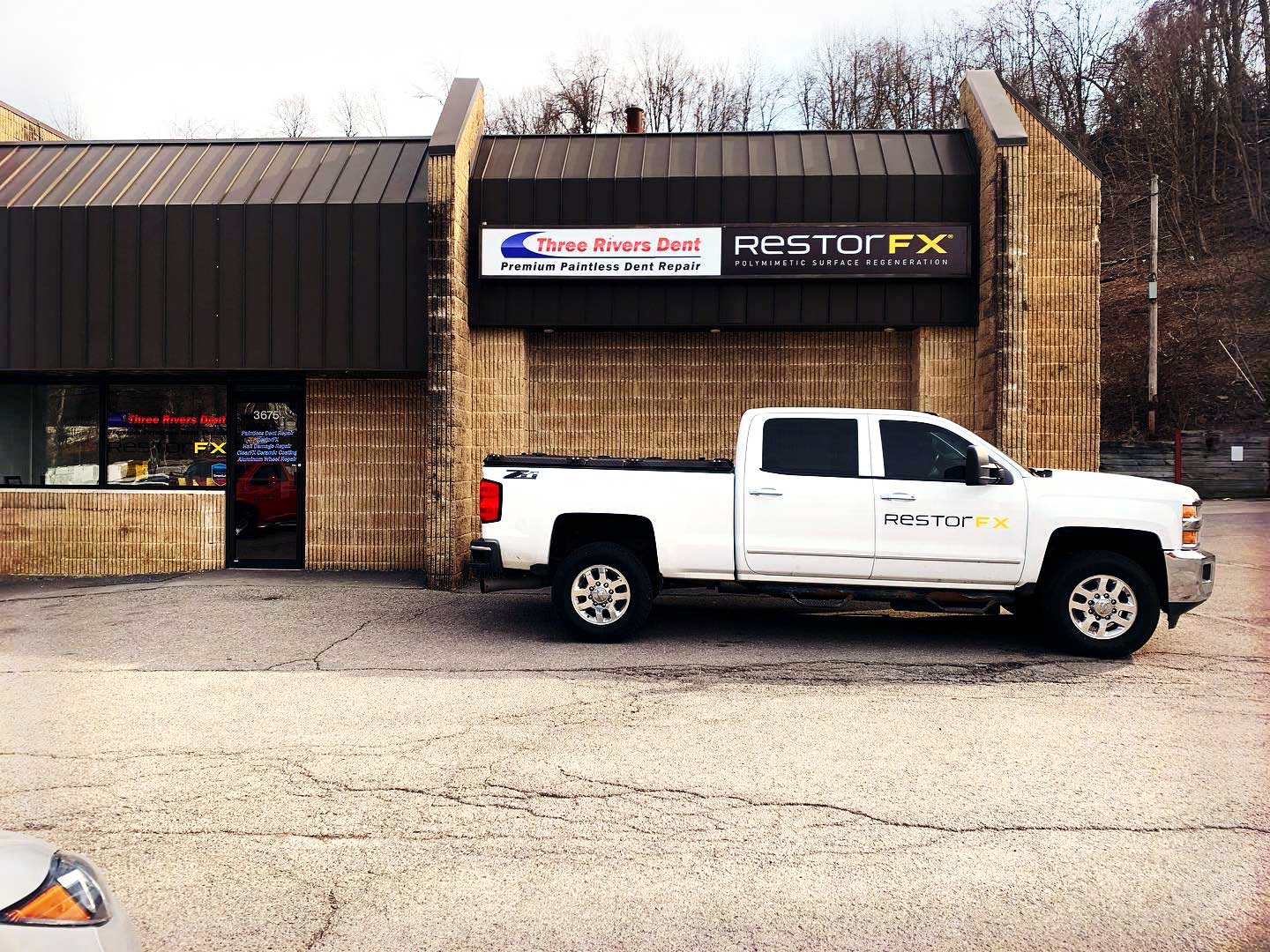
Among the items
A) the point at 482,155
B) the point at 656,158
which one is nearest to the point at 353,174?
the point at 482,155

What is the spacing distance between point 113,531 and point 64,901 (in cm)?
1192

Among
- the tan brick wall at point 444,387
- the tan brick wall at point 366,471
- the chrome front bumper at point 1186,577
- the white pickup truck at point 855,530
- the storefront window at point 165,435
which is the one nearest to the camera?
the chrome front bumper at point 1186,577

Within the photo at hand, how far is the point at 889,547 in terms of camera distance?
325 inches

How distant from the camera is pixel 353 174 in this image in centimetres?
1278

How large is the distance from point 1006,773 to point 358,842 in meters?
3.26

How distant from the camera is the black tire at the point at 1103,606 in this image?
7.93 metres

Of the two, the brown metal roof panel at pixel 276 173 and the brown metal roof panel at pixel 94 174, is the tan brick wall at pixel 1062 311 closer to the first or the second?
the brown metal roof panel at pixel 276 173

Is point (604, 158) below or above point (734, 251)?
above

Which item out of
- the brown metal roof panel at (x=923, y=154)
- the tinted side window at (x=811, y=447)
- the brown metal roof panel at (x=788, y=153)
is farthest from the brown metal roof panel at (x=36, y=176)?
the brown metal roof panel at (x=923, y=154)

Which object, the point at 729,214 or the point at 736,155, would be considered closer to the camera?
the point at 729,214

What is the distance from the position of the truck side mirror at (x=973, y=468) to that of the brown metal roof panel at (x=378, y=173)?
25.5 feet

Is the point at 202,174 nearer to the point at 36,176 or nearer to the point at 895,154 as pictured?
the point at 36,176

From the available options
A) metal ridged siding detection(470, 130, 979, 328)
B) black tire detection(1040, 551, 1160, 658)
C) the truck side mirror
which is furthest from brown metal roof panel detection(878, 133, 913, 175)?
black tire detection(1040, 551, 1160, 658)

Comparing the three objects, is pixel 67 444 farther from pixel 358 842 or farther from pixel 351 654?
pixel 358 842
